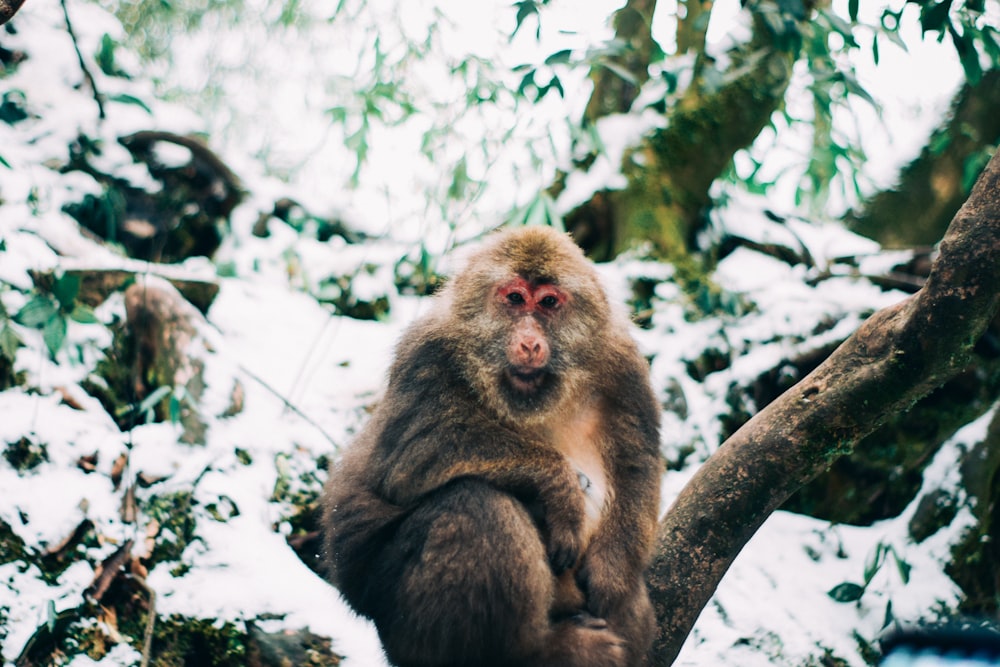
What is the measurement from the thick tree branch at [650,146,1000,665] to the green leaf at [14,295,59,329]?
245 cm

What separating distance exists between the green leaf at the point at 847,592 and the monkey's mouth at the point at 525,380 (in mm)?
1881

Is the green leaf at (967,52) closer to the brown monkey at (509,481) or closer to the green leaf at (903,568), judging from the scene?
the brown monkey at (509,481)

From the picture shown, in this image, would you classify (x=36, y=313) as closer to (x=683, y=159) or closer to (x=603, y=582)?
(x=603, y=582)

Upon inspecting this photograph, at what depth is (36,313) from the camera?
3307mm

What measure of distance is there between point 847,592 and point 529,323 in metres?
2.05

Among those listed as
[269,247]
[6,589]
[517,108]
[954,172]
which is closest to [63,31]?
[269,247]

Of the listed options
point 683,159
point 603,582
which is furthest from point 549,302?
point 683,159

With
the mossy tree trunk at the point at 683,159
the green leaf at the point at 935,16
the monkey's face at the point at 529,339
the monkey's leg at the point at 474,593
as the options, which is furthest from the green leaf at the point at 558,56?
the mossy tree trunk at the point at 683,159

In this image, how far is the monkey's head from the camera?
3166 millimetres

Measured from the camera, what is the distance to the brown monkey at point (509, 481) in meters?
2.71

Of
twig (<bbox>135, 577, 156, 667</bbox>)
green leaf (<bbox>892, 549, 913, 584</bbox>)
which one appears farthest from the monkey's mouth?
green leaf (<bbox>892, 549, 913, 584</bbox>)

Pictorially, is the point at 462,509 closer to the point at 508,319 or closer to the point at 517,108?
the point at 508,319

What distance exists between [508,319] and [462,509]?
0.79m

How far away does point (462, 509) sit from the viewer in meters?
2.77
